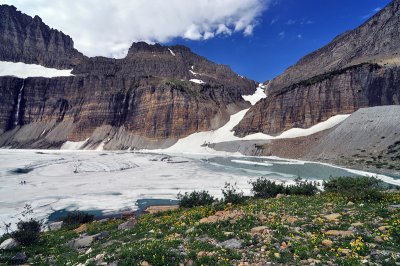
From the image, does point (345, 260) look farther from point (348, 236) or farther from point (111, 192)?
point (111, 192)

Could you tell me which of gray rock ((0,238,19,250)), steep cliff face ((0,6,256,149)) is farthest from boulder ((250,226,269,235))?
steep cliff face ((0,6,256,149))

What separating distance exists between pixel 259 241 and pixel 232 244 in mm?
802

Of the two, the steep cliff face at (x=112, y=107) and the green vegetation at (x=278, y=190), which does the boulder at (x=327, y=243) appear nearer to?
the green vegetation at (x=278, y=190)

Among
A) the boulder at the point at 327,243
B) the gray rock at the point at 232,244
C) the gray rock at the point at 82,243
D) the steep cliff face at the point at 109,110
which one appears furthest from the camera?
the steep cliff face at the point at 109,110

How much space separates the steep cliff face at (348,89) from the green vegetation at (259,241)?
101365 mm

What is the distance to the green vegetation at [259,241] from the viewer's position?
26.7ft

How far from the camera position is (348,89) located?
108m

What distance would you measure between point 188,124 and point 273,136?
46.4 meters

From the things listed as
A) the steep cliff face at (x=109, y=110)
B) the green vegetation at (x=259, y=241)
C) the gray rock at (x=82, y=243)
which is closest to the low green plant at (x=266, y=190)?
the green vegetation at (x=259, y=241)

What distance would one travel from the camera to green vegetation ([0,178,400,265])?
8.12m

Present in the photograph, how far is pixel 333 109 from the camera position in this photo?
352 ft

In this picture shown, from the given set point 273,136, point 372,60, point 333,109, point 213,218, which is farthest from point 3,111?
point 213,218

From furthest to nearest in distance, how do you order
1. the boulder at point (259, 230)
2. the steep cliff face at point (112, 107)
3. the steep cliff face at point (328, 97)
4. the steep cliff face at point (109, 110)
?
the steep cliff face at point (112, 107) < the steep cliff face at point (109, 110) < the steep cliff face at point (328, 97) < the boulder at point (259, 230)

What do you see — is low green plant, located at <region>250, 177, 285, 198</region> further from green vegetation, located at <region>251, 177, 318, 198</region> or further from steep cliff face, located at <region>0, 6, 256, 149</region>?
steep cliff face, located at <region>0, 6, 256, 149</region>
